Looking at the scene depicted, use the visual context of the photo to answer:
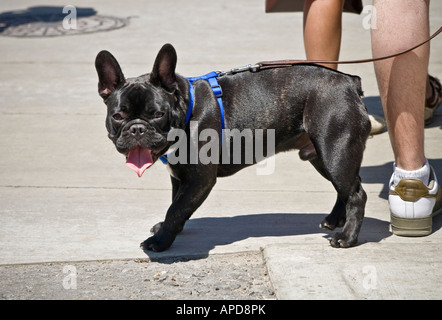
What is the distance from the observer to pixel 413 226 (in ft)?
13.4

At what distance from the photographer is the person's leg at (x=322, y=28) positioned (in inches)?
197

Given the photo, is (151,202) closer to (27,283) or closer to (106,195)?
(106,195)

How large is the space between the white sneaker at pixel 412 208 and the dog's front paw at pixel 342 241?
31 centimetres

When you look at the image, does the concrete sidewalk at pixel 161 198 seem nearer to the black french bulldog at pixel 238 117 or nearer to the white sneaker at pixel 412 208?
the white sneaker at pixel 412 208

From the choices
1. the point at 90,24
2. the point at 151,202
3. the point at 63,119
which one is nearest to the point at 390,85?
the point at 151,202

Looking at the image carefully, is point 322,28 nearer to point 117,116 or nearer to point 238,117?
point 238,117

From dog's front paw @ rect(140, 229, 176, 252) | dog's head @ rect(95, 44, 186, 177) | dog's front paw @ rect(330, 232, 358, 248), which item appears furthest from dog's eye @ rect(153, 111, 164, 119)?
dog's front paw @ rect(330, 232, 358, 248)

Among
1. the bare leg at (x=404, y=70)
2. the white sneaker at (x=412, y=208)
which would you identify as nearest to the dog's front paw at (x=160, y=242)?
the white sneaker at (x=412, y=208)

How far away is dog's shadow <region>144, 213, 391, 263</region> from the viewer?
4.04m

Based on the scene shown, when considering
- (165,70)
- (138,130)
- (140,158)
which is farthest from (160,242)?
(165,70)

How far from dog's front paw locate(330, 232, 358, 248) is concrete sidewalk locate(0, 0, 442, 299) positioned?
54 millimetres

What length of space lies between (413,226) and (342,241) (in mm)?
429

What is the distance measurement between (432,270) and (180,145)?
1.39m

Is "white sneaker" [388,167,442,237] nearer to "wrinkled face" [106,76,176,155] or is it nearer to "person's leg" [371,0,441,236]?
"person's leg" [371,0,441,236]
